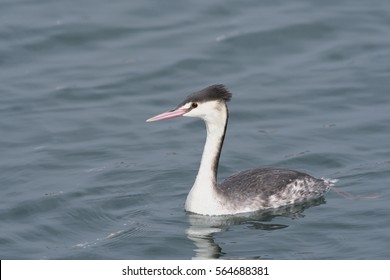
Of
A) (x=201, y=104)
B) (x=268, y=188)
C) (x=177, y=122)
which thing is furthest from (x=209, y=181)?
(x=177, y=122)

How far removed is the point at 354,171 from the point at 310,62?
169 inches

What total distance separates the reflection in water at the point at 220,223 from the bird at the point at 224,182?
0.23 ft

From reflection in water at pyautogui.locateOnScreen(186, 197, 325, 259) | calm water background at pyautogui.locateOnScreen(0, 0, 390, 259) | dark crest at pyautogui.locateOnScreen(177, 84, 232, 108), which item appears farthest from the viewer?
dark crest at pyautogui.locateOnScreen(177, 84, 232, 108)

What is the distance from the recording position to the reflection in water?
1209 centimetres

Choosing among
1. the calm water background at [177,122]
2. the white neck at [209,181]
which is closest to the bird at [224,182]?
the white neck at [209,181]

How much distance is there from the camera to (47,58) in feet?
61.1

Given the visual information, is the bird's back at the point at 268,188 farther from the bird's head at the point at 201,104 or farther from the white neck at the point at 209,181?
the bird's head at the point at 201,104

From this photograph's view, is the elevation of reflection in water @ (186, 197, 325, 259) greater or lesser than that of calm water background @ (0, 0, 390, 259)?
lesser

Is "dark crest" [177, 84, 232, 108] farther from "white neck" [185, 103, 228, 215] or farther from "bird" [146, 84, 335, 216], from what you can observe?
"white neck" [185, 103, 228, 215]

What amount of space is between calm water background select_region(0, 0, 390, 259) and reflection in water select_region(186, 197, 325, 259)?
0.02 metres

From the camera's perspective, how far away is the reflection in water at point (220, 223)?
1209 cm

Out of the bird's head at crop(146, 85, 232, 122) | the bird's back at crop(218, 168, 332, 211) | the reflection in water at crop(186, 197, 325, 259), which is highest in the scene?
the bird's head at crop(146, 85, 232, 122)

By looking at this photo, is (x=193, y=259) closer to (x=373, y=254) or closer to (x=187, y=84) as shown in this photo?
(x=373, y=254)

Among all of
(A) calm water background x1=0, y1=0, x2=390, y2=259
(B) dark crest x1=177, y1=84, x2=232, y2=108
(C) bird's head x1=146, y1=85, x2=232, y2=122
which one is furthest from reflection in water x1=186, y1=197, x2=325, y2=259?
(B) dark crest x1=177, y1=84, x2=232, y2=108
